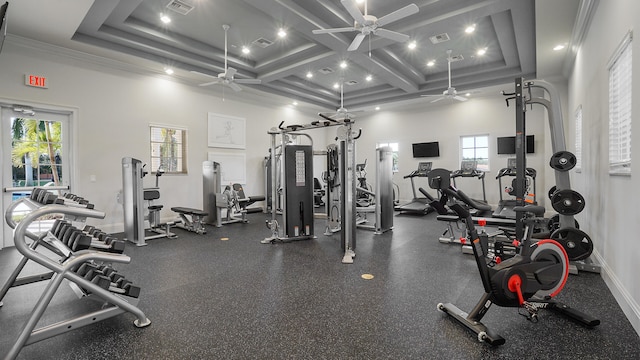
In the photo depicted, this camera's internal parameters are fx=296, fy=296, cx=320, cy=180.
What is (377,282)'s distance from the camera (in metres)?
3.23

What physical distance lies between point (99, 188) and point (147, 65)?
2.67m

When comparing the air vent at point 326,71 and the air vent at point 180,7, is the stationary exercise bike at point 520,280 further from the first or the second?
the air vent at point 326,71

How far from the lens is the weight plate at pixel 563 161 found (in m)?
3.16

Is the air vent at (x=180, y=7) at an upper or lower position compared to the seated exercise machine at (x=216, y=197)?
upper

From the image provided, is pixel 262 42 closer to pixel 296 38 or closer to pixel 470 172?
pixel 296 38

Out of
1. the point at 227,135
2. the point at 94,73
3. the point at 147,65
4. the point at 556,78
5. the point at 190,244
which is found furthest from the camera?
the point at 227,135

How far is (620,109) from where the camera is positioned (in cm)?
275

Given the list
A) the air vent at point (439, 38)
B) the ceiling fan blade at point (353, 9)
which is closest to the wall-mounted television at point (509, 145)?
the air vent at point (439, 38)

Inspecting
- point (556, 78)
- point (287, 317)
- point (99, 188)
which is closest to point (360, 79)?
point (556, 78)

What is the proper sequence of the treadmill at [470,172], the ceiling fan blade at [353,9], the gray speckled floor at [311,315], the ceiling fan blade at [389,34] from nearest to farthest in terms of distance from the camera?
the gray speckled floor at [311,315]
the ceiling fan blade at [353,9]
the ceiling fan blade at [389,34]
the treadmill at [470,172]

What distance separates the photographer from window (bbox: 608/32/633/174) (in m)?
2.53

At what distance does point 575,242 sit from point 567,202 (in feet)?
1.39

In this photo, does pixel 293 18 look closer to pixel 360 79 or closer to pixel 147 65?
pixel 147 65

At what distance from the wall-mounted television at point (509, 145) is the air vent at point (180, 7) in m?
8.26
